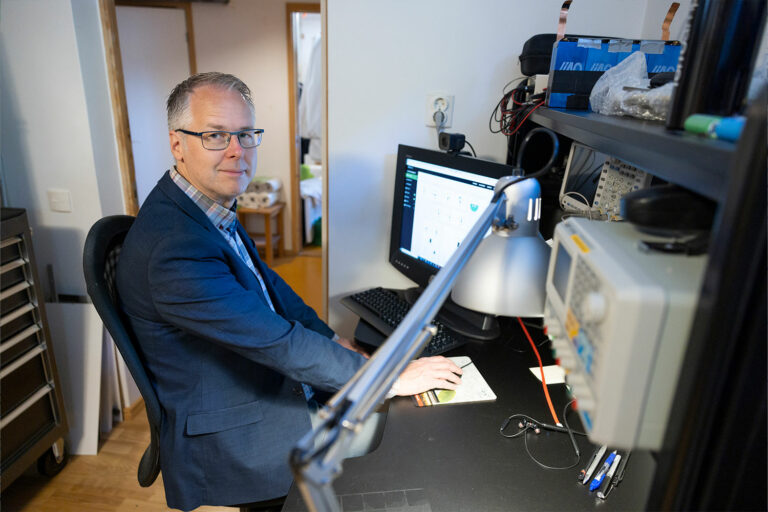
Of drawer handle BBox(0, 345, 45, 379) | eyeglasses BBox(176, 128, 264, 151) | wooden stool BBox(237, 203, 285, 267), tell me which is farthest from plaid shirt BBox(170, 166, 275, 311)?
wooden stool BBox(237, 203, 285, 267)

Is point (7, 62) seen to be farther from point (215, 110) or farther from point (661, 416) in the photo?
point (661, 416)

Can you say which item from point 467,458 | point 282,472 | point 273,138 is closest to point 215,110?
point 282,472

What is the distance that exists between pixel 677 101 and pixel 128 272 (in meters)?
1.04

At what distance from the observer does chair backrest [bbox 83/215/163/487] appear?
0.99 metres

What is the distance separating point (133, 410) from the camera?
2184mm

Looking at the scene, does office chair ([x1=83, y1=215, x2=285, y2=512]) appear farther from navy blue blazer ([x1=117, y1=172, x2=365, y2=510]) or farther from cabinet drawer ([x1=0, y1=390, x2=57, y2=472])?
cabinet drawer ([x1=0, y1=390, x2=57, y2=472])

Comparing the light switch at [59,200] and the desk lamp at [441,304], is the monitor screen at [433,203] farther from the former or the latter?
the light switch at [59,200]

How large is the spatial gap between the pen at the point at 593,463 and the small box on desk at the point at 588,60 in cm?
74

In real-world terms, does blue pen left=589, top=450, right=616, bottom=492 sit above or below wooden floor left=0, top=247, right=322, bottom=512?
above

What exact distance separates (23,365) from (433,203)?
157cm

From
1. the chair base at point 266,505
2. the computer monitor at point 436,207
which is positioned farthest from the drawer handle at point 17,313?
the computer monitor at point 436,207

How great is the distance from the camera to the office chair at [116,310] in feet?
3.23

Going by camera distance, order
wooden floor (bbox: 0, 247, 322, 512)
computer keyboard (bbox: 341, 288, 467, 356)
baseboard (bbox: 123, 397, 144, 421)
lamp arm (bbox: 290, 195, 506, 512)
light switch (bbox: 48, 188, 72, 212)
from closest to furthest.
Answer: lamp arm (bbox: 290, 195, 506, 512) → computer keyboard (bbox: 341, 288, 467, 356) → wooden floor (bbox: 0, 247, 322, 512) → light switch (bbox: 48, 188, 72, 212) → baseboard (bbox: 123, 397, 144, 421)

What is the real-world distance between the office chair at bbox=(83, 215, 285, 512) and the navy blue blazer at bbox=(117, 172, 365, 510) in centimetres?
3
